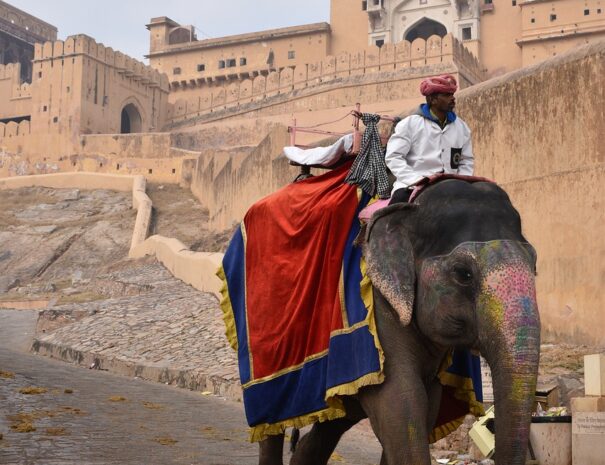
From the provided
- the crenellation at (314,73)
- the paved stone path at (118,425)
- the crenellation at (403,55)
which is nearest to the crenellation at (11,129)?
the crenellation at (314,73)

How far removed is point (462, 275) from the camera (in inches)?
139

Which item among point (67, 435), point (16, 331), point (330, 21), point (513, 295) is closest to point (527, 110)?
point (67, 435)

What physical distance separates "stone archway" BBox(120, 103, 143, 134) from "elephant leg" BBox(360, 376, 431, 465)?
48200mm

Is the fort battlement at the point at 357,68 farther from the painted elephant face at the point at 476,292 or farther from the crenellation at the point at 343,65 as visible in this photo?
the painted elephant face at the point at 476,292

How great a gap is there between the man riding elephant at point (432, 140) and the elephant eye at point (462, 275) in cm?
72

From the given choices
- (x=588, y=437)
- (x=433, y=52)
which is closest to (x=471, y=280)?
(x=588, y=437)

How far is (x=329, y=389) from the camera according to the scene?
4012mm

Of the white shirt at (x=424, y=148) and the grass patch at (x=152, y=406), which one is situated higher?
the white shirt at (x=424, y=148)

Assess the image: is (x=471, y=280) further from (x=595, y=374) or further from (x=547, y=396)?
(x=547, y=396)

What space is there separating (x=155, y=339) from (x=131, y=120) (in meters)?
38.8

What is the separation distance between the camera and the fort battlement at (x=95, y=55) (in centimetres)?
4722

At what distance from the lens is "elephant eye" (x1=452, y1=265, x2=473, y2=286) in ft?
11.5

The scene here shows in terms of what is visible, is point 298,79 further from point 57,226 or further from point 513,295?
point 513,295

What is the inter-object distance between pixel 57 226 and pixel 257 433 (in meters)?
29.9
